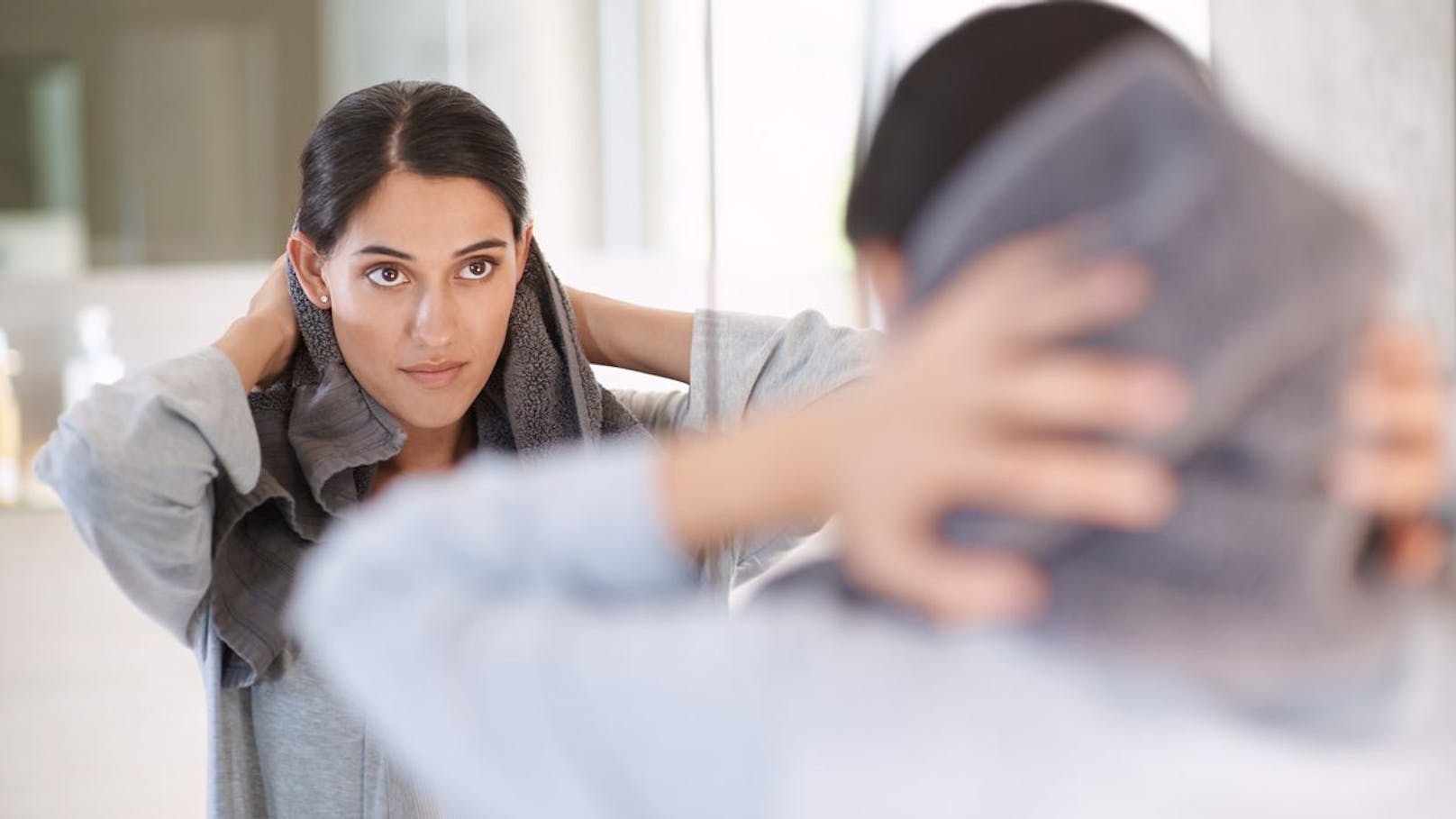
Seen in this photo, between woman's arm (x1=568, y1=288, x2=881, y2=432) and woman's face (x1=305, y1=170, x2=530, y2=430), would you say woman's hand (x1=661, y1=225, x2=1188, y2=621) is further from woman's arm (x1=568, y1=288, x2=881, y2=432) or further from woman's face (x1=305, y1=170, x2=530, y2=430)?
woman's face (x1=305, y1=170, x2=530, y2=430)

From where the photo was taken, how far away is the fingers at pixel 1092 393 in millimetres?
229

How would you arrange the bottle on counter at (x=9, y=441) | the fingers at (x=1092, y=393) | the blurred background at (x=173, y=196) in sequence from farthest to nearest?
the bottle on counter at (x=9, y=441)
the blurred background at (x=173, y=196)
the fingers at (x=1092, y=393)

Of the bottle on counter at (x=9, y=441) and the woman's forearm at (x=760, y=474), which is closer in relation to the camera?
the woman's forearm at (x=760, y=474)

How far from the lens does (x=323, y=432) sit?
2.11 ft

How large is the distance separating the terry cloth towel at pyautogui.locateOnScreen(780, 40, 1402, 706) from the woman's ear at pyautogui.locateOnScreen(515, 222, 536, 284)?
1.55 ft

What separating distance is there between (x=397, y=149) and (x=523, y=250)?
0.08 metres

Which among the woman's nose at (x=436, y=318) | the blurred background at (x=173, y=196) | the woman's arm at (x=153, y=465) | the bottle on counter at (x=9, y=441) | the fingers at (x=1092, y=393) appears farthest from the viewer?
the bottle on counter at (x=9, y=441)

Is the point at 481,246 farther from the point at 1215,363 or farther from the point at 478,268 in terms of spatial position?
the point at 1215,363

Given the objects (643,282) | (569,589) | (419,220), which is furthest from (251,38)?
(569,589)

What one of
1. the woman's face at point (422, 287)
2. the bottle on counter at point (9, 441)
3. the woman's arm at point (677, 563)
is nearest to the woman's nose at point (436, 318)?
the woman's face at point (422, 287)

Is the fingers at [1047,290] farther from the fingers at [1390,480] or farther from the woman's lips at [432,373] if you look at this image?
the woman's lips at [432,373]

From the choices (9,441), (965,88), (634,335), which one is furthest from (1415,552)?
(9,441)

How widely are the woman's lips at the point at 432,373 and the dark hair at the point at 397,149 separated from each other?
7cm

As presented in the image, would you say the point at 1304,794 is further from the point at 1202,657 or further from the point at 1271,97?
the point at 1271,97
